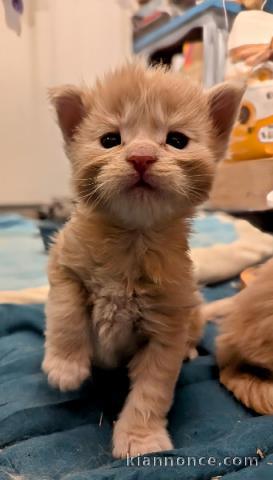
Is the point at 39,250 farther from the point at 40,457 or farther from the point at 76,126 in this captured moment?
the point at 40,457

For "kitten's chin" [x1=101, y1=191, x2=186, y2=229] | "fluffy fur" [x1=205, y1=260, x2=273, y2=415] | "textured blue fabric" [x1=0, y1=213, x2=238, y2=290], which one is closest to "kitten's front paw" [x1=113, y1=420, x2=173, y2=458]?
"fluffy fur" [x1=205, y1=260, x2=273, y2=415]

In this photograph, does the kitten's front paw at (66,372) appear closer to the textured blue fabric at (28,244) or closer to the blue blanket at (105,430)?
the blue blanket at (105,430)

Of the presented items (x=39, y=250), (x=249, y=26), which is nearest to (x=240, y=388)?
(x=39, y=250)

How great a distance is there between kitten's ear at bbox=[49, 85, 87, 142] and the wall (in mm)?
1743

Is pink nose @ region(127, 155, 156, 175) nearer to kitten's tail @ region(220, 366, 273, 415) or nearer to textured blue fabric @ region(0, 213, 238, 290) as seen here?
kitten's tail @ region(220, 366, 273, 415)

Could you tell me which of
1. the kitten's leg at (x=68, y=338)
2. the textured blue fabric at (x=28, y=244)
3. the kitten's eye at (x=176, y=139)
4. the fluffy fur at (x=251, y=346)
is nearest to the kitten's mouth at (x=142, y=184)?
the kitten's eye at (x=176, y=139)

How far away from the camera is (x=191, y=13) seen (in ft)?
8.45

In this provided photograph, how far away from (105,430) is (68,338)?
0.16 m

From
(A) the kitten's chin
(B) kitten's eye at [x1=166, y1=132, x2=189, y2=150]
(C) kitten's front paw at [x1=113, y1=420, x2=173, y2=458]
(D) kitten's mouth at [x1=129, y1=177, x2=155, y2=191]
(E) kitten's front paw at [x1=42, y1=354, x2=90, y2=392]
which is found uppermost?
(B) kitten's eye at [x1=166, y1=132, x2=189, y2=150]

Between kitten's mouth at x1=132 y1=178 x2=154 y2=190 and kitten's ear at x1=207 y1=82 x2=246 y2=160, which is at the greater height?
kitten's ear at x1=207 y1=82 x2=246 y2=160

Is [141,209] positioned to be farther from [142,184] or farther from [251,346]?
[251,346]

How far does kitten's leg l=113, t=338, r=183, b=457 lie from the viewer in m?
0.75

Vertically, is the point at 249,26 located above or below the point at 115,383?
above

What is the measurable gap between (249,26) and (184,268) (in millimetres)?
1723
